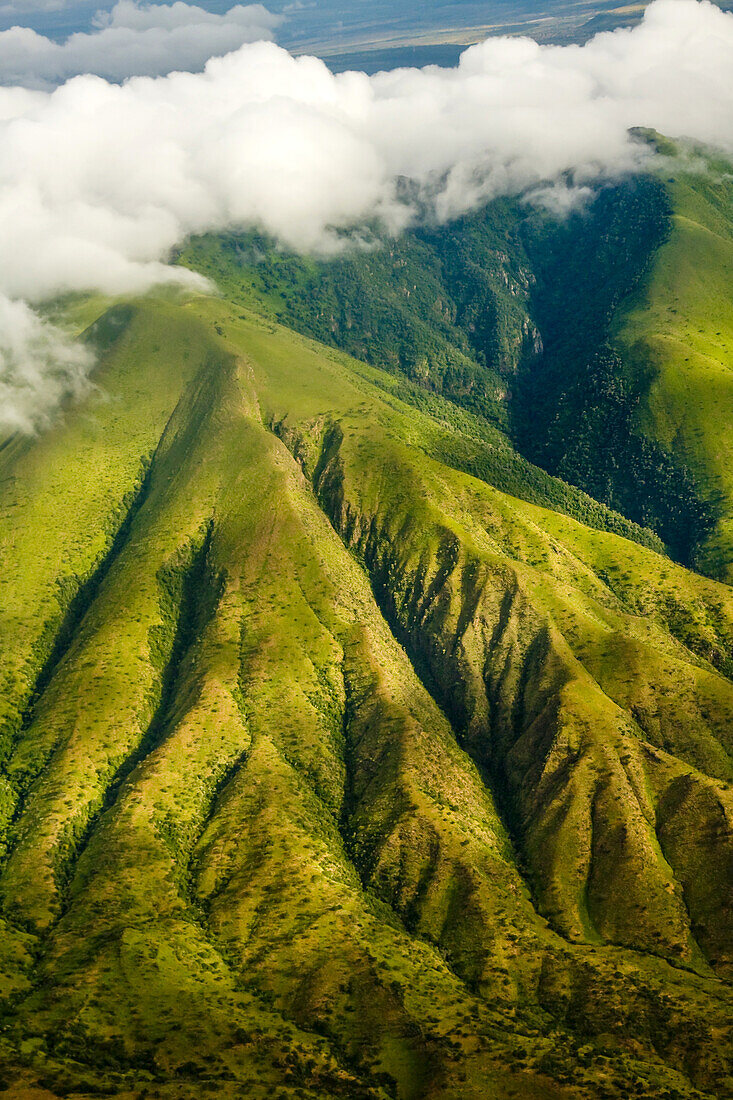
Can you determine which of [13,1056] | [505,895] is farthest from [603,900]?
[13,1056]

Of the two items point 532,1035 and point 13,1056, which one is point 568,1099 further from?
point 13,1056

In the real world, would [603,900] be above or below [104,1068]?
below

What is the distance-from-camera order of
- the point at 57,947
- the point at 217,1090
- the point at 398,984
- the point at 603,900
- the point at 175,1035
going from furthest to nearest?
the point at 603,900 → the point at 57,947 → the point at 398,984 → the point at 175,1035 → the point at 217,1090

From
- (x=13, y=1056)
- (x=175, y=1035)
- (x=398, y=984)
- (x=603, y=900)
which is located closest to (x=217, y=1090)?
(x=175, y=1035)

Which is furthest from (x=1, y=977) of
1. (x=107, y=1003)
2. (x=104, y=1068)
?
(x=104, y=1068)

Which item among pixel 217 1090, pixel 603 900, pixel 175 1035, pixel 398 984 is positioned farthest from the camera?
pixel 603 900

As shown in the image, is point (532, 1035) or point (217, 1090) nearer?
point (217, 1090)

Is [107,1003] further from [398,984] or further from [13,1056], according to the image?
[398,984]

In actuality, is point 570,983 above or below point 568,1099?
below

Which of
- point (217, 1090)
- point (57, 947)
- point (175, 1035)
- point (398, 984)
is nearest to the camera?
point (217, 1090)

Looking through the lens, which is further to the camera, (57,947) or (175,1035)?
(57,947)
